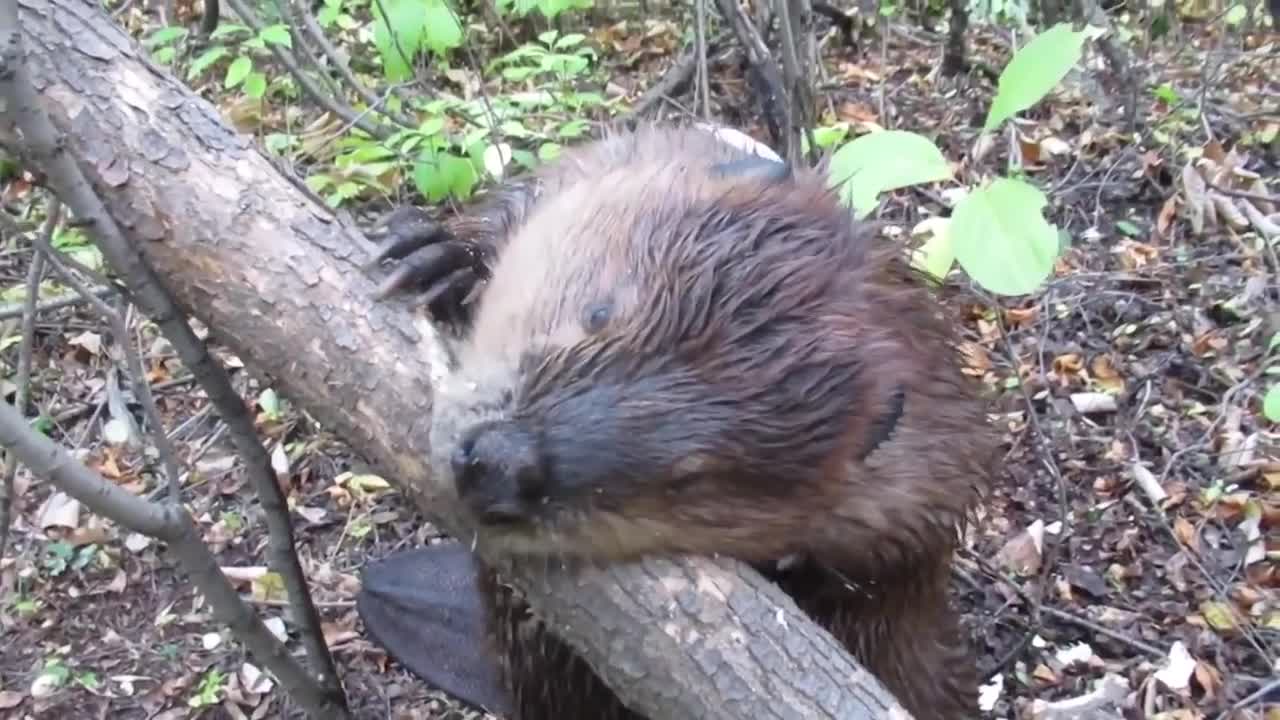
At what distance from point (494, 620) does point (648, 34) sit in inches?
136

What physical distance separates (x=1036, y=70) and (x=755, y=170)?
429 millimetres

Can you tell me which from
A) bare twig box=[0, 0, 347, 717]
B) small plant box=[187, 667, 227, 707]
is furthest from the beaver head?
small plant box=[187, 667, 227, 707]

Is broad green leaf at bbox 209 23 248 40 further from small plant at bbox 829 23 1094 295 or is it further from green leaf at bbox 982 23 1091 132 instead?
green leaf at bbox 982 23 1091 132

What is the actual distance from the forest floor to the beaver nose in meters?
1.06

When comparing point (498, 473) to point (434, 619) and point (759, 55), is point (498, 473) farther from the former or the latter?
point (759, 55)

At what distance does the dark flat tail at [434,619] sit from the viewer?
257 centimetres

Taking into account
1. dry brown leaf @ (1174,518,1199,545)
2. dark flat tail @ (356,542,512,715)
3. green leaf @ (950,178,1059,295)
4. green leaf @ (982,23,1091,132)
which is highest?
green leaf @ (982,23,1091,132)

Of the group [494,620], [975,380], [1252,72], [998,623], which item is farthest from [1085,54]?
[494,620]

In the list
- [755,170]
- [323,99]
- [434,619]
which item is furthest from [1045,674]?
[323,99]

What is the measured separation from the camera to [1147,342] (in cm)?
346

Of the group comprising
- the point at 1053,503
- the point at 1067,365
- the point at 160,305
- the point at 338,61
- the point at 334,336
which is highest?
the point at 334,336

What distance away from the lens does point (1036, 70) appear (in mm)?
1750

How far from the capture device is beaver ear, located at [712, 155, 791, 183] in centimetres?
198

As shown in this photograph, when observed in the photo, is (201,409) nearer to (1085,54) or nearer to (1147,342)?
(1147,342)
